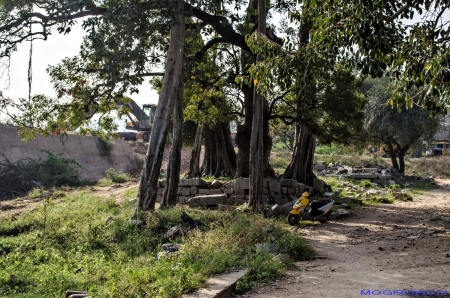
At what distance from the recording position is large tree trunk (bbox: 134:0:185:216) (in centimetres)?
1177

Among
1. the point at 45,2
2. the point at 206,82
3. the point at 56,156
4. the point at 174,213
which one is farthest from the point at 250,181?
the point at 56,156

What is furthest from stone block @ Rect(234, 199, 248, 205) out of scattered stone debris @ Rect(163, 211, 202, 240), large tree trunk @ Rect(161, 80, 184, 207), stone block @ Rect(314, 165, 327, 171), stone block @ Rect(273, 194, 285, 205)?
stone block @ Rect(314, 165, 327, 171)

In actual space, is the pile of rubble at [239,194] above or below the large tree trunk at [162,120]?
below

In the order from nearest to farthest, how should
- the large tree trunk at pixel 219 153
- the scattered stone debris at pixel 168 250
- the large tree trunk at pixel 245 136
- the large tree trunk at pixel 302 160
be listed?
the scattered stone debris at pixel 168 250 → the large tree trunk at pixel 245 136 → the large tree trunk at pixel 302 160 → the large tree trunk at pixel 219 153

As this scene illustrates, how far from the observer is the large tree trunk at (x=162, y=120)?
38.6 ft

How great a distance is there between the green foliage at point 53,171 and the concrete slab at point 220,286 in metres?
18.7

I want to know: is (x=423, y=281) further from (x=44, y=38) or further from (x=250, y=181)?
(x=44, y=38)

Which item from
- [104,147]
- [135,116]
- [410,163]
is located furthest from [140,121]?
[410,163]

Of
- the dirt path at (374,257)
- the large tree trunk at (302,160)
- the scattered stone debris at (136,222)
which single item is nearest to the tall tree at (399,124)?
the large tree trunk at (302,160)

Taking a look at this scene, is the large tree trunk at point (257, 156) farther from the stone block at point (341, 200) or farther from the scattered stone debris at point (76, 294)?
the scattered stone debris at point (76, 294)

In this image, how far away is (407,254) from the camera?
8.29 meters

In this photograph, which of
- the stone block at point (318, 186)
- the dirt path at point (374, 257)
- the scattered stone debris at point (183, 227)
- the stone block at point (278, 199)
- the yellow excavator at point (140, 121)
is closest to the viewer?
the dirt path at point (374, 257)

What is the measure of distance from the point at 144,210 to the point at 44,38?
17.2 ft

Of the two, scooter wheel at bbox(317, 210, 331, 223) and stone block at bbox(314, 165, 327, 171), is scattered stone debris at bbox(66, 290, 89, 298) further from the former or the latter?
stone block at bbox(314, 165, 327, 171)
